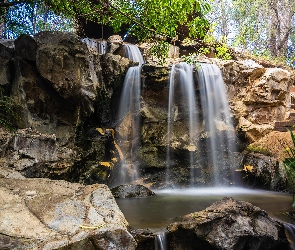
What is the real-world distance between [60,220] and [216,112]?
9144 mm

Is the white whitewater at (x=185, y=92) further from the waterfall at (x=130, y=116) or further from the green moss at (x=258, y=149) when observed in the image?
the green moss at (x=258, y=149)

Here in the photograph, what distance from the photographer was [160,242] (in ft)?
12.7

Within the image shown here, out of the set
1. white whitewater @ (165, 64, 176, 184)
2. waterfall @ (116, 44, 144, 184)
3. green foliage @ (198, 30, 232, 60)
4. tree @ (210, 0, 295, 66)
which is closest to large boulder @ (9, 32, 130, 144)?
waterfall @ (116, 44, 144, 184)

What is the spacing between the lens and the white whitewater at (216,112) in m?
10.2

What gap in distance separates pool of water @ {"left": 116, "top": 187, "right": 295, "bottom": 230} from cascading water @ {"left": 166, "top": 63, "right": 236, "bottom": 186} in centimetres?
178

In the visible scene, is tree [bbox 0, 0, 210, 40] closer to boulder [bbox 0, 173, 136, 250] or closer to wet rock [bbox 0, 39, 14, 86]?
wet rock [bbox 0, 39, 14, 86]

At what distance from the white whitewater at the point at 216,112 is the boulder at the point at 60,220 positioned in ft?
25.8

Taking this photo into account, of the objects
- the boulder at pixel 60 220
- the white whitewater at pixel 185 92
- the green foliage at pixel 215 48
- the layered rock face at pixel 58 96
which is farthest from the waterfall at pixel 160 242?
the white whitewater at pixel 185 92

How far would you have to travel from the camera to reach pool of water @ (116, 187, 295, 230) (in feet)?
16.1

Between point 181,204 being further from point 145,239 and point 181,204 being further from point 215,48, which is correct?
point 215,48

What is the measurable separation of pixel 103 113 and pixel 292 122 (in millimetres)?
7158

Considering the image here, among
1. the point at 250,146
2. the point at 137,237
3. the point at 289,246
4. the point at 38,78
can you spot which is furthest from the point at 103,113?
the point at 289,246

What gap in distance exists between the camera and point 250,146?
9.67 meters

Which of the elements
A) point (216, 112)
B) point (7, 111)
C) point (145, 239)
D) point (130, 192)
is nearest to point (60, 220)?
point (145, 239)
